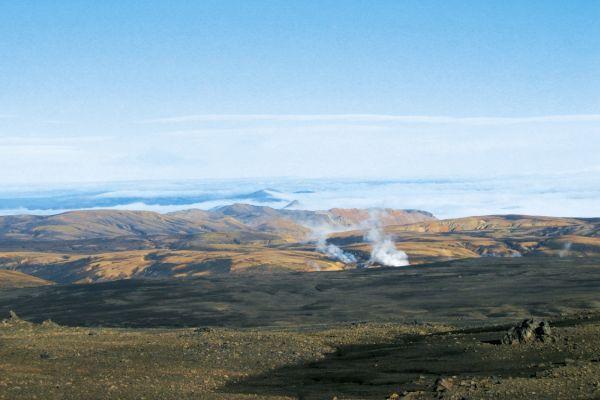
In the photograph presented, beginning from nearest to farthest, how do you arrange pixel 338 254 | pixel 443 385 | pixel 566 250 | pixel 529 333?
pixel 443 385, pixel 529 333, pixel 566 250, pixel 338 254

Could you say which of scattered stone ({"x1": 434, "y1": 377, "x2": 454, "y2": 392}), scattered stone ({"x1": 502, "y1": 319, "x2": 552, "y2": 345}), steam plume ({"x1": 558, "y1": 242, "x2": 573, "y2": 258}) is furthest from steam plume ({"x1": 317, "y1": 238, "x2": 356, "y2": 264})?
scattered stone ({"x1": 434, "y1": 377, "x2": 454, "y2": 392})

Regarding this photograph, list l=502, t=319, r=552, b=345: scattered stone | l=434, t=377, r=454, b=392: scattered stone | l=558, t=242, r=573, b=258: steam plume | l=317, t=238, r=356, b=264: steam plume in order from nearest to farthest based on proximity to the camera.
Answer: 1. l=434, t=377, r=454, b=392: scattered stone
2. l=502, t=319, r=552, b=345: scattered stone
3. l=558, t=242, r=573, b=258: steam plume
4. l=317, t=238, r=356, b=264: steam plume

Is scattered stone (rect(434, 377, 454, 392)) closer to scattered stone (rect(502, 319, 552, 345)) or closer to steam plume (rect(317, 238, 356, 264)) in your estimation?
scattered stone (rect(502, 319, 552, 345))

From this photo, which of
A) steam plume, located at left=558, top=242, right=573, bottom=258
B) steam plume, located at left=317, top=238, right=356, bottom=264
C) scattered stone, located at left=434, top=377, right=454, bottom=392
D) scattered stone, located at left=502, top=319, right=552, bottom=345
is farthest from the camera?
steam plume, located at left=317, top=238, right=356, bottom=264

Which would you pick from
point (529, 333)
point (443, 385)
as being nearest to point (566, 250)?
point (529, 333)

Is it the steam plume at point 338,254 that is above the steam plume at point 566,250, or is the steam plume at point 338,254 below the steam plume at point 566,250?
below

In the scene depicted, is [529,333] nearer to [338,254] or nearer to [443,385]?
[443,385]

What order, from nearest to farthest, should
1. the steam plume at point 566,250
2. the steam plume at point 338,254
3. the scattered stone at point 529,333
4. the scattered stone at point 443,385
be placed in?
the scattered stone at point 443,385, the scattered stone at point 529,333, the steam plume at point 566,250, the steam plume at point 338,254

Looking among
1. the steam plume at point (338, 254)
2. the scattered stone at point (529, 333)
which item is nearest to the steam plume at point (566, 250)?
the steam plume at point (338, 254)

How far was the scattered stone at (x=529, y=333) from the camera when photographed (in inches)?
1259

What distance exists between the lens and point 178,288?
105 meters

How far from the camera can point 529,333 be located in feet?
106

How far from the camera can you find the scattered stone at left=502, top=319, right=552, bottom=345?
32.0m

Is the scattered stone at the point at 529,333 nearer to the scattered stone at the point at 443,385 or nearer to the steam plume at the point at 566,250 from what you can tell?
Answer: the scattered stone at the point at 443,385
